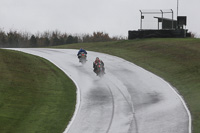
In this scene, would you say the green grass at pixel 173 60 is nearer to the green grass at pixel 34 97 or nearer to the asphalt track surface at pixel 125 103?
the asphalt track surface at pixel 125 103

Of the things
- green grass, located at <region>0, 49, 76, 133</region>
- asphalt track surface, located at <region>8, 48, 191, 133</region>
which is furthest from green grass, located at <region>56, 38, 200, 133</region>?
green grass, located at <region>0, 49, 76, 133</region>

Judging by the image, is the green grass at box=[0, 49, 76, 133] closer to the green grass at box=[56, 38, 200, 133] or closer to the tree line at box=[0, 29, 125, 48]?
the green grass at box=[56, 38, 200, 133]

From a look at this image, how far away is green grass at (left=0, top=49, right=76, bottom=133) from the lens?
61.5 feet

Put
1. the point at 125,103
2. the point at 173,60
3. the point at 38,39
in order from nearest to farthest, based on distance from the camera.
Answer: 1. the point at 125,103
2. the point at 173,60
3. the point at 38,39

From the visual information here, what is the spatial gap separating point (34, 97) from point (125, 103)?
549 centimetres

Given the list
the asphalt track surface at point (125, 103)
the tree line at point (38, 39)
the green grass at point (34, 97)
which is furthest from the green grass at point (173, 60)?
the tree line at point (38, 39)

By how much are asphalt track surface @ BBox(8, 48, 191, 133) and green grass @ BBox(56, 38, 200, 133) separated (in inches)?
29.4

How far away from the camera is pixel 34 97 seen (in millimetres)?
24078

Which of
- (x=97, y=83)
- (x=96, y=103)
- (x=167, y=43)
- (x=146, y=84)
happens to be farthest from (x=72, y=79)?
(x=167, y=43)

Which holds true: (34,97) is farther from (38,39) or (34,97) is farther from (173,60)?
(38,39)

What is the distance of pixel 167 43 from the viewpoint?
47.7 metres

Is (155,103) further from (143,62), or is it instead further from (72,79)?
(143,62)

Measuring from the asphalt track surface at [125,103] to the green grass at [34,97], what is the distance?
2.37 feet

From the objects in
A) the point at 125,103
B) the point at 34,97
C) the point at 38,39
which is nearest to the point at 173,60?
the point at 125,103
